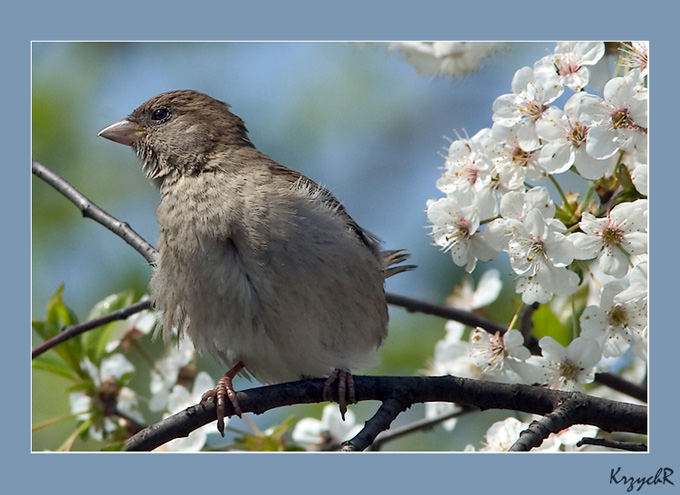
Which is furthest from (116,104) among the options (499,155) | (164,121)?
(499,155)

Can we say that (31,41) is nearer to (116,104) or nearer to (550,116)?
(116,104)

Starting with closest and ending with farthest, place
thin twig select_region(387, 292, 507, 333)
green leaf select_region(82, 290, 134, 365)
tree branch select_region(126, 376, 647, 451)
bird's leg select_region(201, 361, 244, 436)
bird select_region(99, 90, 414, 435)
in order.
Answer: tree branch select_region(126, 376, 647, 451), bird's leg select_region(201, 361, 244, 436), bird select_region(99, 90, 414, 435), thin twig select_region(387, 292, 507, 333), green leaf select_region(82, 290, 134, 365)

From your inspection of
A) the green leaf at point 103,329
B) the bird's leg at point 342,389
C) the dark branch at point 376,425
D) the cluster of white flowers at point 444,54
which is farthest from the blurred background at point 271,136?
the dark branch at point 376,425

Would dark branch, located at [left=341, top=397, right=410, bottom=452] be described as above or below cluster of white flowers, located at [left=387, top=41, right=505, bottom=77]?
below

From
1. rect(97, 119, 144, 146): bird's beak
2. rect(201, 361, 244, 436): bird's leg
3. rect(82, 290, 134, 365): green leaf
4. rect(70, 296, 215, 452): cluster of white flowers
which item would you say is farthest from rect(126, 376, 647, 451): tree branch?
rect(97, 119, 144, 146): bird's beak

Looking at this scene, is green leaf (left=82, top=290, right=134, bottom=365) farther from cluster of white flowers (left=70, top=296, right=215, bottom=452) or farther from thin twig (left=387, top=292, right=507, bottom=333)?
thin twig (left=387, top=292, right=507, bottom=333)

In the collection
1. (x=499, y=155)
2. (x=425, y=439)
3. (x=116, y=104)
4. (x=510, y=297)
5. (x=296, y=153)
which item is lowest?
(x=425, y=439)

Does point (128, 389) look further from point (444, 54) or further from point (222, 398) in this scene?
point (444, 54)
